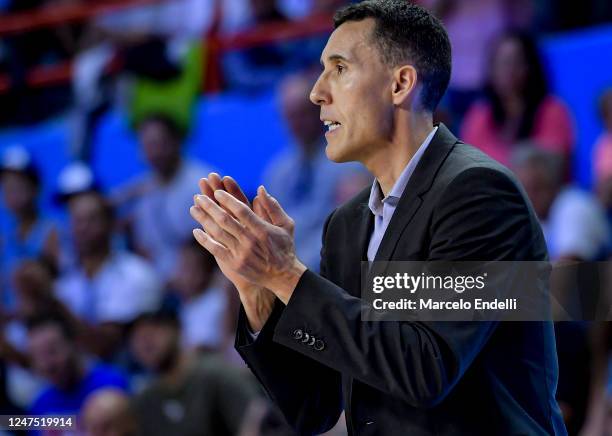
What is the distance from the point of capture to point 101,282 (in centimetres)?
558

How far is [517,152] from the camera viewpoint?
438cm

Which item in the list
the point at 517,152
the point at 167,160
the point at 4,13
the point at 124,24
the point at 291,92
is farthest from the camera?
the point at 4,13

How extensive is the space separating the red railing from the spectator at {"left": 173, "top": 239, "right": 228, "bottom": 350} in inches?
49.3

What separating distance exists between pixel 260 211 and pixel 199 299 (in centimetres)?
318

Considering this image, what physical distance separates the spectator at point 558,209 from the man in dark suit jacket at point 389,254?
2277mm

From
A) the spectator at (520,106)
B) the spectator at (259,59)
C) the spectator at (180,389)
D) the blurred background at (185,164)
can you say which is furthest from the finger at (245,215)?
the spectator at (259,59)

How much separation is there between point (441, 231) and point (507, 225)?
0.11 m

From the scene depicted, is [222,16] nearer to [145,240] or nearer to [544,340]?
[145,240]

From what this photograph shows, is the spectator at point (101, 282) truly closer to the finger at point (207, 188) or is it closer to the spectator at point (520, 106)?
the spectator at point (520, 106)

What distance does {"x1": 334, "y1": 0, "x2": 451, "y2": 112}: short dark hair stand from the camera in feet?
6.72

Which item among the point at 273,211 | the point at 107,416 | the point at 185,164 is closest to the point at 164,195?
the point at 185,164

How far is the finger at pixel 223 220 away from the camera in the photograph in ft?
5.86

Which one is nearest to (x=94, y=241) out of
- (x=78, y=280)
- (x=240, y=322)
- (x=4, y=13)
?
(x=78, y=280)

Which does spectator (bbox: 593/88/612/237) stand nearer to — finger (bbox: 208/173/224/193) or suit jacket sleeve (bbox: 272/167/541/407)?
suit jacket sleeve (bbox: 272/167/541/407)
